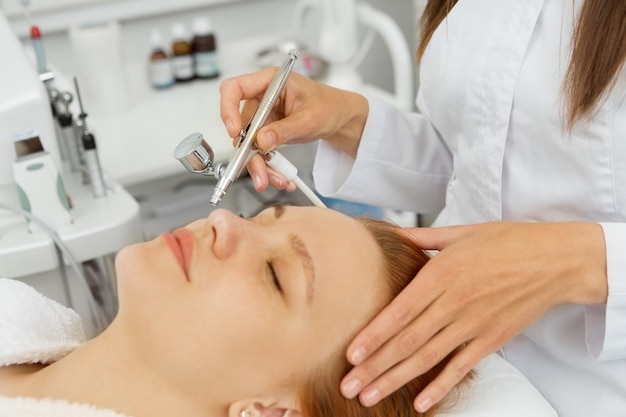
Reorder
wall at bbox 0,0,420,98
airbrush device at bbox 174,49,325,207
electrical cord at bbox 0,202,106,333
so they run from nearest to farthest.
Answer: airbrush device at bbox 174,49,325,207 → electrical cord at bbox 0,202,106,333 → wall at bbox 0,0,420,98

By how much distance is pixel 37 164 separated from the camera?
109cm

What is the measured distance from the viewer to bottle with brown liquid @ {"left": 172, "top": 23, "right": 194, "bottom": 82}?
6.94 feet

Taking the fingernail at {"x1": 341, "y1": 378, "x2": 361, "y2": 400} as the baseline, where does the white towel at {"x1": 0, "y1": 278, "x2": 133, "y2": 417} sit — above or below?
below

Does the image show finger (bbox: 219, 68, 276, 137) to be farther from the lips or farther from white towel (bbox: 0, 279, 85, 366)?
white towel (bbox: 0, 279, 85, 366)

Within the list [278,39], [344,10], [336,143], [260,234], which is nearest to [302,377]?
[260,234]

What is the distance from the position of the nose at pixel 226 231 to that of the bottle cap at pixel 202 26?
1.33m

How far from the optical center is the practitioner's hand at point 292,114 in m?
0.95

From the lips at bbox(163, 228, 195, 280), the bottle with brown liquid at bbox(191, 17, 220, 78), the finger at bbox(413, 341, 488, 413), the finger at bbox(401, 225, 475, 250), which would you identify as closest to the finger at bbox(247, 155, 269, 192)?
the lips at bbox(163, 228, 195, 280)

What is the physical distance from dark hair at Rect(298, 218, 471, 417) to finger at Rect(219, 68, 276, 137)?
0.79 feet

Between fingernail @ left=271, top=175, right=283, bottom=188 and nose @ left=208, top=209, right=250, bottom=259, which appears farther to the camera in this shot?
fingernail @ left=271, top=175, right=283, bottom=188

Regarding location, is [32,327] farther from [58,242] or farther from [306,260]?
[306,260]

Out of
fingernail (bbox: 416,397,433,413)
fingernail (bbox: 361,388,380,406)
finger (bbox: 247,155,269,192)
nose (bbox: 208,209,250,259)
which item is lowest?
fingernail (bbox: 416,397,433,413)

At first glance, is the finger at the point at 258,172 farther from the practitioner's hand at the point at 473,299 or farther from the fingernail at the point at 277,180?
the practitioner's hand at the point at 473,299

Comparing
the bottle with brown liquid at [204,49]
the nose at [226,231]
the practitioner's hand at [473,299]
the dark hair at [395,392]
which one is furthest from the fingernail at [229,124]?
the bottle with brown liquid at [204,49]
